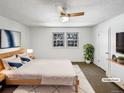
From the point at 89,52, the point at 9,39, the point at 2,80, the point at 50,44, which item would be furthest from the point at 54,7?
the point at 50,44

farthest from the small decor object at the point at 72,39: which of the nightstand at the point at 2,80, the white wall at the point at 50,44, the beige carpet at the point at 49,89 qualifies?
the nightstand at the point at 2,80

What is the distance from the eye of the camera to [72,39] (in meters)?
10.0

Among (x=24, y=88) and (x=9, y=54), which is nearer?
(x=24, y=88)

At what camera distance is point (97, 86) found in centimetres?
477

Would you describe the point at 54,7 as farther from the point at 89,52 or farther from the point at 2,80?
the point at 89,52

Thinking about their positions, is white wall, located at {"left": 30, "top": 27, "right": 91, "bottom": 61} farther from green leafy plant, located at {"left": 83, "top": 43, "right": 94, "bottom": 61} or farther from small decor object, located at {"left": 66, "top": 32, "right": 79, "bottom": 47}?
green leafy plant, located at {"left": 83, "top": 43, "right": 94, "bottom": 61}

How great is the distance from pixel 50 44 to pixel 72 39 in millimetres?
1475

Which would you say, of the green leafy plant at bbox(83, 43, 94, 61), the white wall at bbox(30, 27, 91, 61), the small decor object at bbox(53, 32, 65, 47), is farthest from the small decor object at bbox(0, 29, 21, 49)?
the green leafy plant at bbox(83, 43, 94, 61)

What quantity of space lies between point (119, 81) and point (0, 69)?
3.64 metres

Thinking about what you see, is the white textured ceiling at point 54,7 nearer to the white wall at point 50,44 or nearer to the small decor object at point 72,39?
the white wall at point 50,44

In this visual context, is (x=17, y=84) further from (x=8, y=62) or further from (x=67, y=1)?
(x=67, y=1)

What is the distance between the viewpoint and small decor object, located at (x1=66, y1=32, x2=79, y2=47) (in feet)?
32.8

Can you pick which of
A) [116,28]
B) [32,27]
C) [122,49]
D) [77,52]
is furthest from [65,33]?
[122,49]

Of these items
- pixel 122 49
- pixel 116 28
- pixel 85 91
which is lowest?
pixel 85 91
